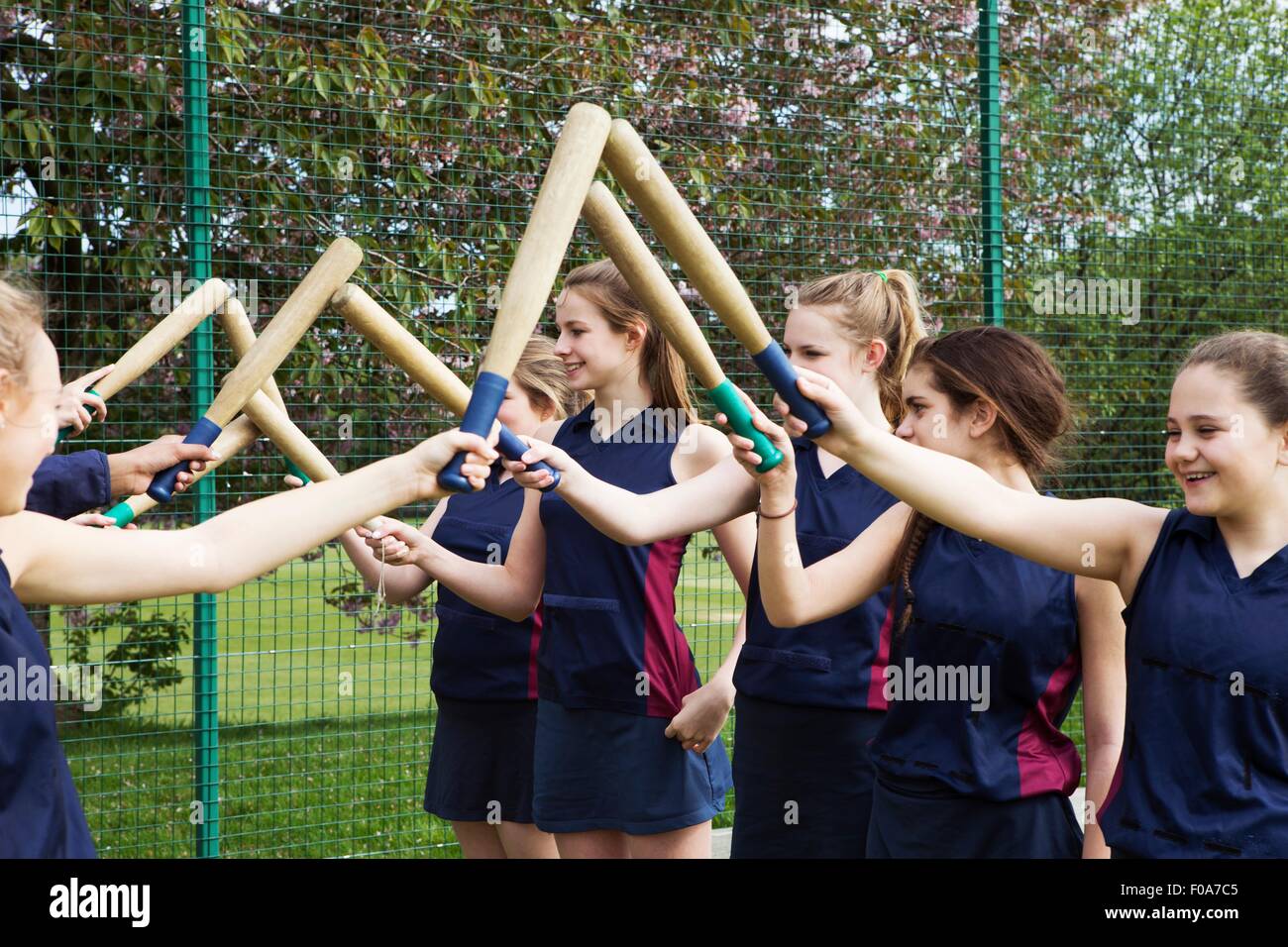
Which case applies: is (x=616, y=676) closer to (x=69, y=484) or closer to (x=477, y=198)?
(x=69, y=484)

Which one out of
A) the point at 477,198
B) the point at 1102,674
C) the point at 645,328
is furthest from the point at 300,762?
the point at 1102,674

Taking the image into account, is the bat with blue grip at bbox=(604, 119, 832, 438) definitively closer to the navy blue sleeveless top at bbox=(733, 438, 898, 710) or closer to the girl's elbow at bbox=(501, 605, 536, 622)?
the navy blue sleeveless top at bbox=(733, 438, 898, 710)

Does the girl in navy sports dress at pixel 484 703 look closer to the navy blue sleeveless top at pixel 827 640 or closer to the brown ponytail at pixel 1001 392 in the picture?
the navy blue sleeveless top at pixel 827 640

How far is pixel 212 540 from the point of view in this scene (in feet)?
6.31

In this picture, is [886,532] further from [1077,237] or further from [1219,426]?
[1077,237]

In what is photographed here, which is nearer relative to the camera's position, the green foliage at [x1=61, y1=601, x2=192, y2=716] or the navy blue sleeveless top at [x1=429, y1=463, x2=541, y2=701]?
the navy blue sleeveless top at [x1=429, y1=463, x2=541, y2=701]

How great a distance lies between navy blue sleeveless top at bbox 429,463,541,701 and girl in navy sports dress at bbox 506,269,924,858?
645mm

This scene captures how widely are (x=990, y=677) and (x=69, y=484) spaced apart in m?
2.01

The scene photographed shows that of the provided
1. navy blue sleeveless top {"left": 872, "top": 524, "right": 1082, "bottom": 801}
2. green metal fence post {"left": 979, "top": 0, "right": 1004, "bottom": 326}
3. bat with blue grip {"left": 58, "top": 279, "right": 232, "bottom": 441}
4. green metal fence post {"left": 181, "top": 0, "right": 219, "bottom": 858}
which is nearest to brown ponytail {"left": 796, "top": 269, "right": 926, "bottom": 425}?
navy blue sleeveless top {"left": 872, "top": 524, "right": 1082, "bottom": 801}

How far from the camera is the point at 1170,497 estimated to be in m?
6.65

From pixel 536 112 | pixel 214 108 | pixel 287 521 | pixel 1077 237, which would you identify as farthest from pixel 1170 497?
pixel 287 521

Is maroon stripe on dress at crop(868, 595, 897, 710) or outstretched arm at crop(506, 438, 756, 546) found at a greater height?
outstretched arm at crop(506, 438, 756, 546)

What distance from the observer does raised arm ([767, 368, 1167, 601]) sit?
205 cm

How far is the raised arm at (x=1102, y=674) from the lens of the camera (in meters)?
2.32
